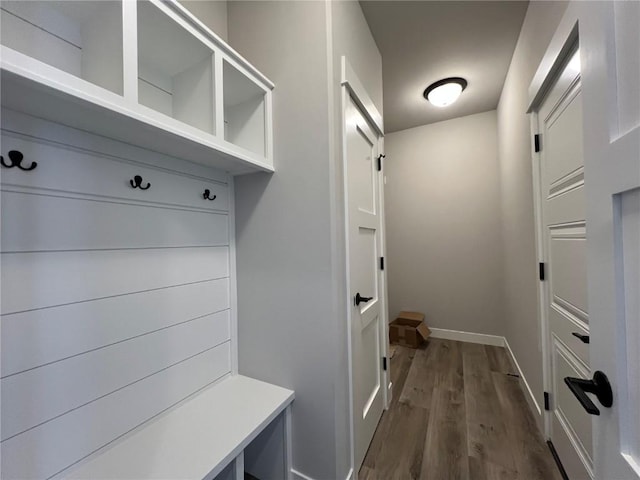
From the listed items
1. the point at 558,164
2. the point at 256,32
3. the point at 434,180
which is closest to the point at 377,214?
the point at 558,164

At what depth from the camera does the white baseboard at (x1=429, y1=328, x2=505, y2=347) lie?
2996 millimetres

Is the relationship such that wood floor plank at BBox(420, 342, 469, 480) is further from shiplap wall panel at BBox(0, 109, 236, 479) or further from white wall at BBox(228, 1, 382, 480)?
shiplap wall panel at BBox(0, 109, 236, 479)

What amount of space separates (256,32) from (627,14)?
152 cm

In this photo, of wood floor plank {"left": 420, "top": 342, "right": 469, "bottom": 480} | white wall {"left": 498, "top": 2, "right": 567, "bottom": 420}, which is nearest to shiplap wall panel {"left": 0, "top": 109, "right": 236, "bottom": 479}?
wood floor plank {"left": 420, "top": 342, "right": 469, "bottom": 480}

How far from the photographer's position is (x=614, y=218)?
0.54m

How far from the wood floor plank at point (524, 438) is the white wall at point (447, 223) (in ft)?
3.73

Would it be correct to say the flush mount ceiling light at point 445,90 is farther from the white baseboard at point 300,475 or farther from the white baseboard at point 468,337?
the white baseboard at point 300,475

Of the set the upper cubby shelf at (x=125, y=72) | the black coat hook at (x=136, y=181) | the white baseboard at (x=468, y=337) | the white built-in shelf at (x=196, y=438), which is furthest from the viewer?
the white baseboard at (x=468, y=337)

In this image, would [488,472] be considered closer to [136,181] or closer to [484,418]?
[484,418]

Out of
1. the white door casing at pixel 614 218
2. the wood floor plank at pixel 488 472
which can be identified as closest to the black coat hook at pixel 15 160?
the white door casing at pixel 614 218

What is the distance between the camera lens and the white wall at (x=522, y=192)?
5.10 feet

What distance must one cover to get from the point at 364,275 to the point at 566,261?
40.4 inches

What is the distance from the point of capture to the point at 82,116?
788mm

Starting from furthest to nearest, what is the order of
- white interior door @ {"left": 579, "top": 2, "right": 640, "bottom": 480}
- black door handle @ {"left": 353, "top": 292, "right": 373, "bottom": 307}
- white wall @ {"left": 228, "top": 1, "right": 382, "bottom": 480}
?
black door handle @ {"left": 353, "top": 292, "right": 373, "bottom": 307}, white wall @ {"left": 228, "top": 1, "right": 382, "bottom": 480}, white interior door @ {"left": 579, "top": 2, "right": 640, "bottom": 480}
